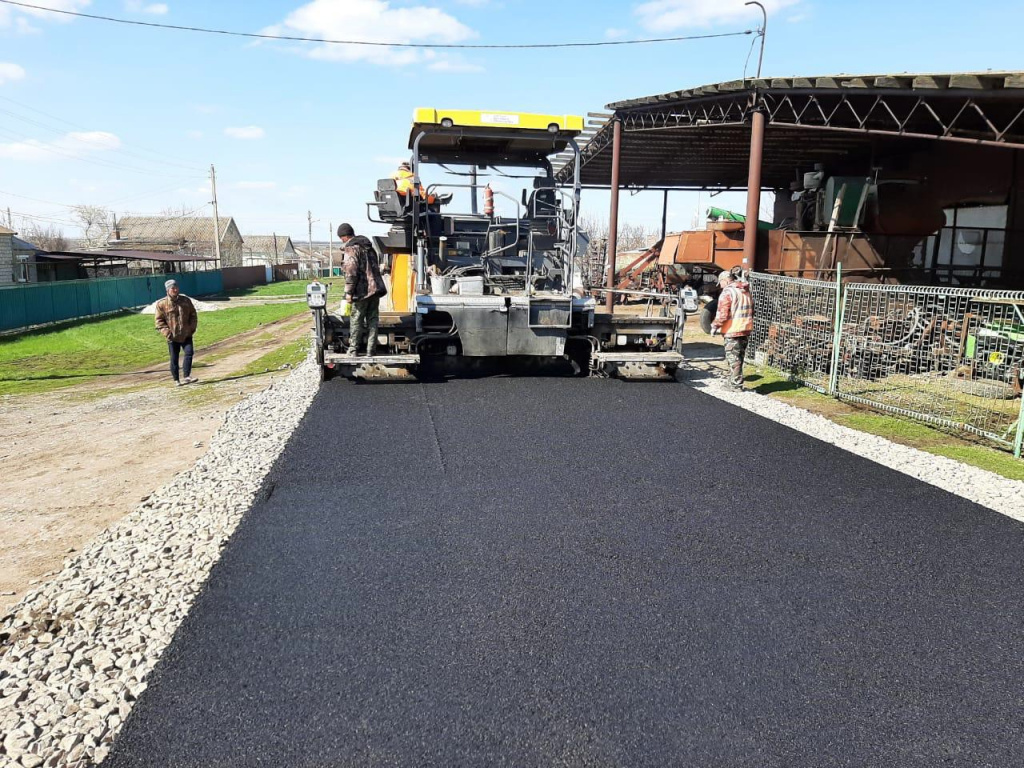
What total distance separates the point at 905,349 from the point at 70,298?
2333 cm

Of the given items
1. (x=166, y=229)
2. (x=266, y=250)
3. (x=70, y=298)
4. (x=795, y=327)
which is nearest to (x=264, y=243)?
(x=266, y=250)

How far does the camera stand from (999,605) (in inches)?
149

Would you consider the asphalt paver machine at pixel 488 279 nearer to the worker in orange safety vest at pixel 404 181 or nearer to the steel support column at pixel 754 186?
the worker in orange safety vest at pixel 404 181

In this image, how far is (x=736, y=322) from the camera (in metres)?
9.62

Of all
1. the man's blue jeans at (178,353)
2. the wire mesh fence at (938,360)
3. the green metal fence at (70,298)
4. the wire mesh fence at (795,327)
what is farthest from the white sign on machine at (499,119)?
the green metal fence at (70,298)

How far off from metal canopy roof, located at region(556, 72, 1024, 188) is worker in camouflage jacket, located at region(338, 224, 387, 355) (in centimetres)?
288

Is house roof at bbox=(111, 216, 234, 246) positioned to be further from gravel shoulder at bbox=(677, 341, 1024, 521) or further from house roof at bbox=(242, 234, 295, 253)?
gravel shoulder at bbox=(677, 341, 1024, 521)

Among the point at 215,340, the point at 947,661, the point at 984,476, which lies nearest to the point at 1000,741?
the point at 947,661

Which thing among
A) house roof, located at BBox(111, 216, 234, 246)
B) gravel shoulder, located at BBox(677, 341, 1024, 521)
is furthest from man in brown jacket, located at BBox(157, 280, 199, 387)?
house roof, located at BBox(111, 216, 234, 246)

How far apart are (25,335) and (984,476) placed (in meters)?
21.2

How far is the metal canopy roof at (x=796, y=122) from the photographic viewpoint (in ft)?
37.5

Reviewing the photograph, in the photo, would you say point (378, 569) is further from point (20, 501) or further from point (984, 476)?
point (984, 476)

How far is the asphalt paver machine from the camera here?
8.91m

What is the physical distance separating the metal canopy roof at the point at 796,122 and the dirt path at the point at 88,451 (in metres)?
5.71
